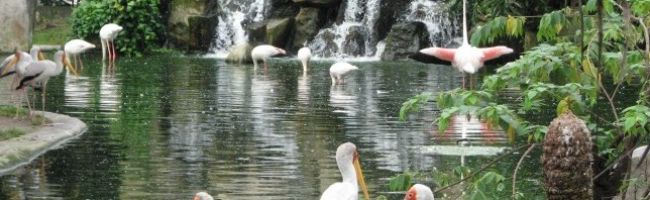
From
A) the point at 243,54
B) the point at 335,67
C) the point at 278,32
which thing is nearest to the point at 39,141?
the point at 335,67

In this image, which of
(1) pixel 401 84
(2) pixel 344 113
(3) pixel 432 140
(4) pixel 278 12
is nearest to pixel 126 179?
(3) pixel 432 140

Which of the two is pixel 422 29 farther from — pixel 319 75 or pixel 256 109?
pixel 256 109

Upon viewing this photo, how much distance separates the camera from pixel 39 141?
12.1m

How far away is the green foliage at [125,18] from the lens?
3059cm

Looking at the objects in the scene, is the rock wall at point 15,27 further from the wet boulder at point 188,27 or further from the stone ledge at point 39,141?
the stone ledge at point 39,141

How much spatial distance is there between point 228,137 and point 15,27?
15.3 m

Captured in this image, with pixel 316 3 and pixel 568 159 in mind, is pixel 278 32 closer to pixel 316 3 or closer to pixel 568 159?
pixel 316 3

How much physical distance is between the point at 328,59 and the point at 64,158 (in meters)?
17.8

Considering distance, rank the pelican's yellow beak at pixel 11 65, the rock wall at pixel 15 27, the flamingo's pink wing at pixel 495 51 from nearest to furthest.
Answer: the flamingo's pink wing at pixel 495 51, the pelican's yellow beak at pixel 11 65, the rock wall at pixel 15 27

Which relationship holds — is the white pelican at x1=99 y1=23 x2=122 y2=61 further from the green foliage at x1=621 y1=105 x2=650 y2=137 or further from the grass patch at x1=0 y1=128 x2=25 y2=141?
the green foliage at x1=621 y1=105 x2=650 y2=137

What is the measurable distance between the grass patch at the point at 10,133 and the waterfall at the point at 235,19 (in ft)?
62.9

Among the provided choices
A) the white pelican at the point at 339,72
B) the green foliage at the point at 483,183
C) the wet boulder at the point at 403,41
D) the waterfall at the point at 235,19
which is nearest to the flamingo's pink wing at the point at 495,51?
the green foliage at the point at 483,183

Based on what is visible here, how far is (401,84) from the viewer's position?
20.2 meters

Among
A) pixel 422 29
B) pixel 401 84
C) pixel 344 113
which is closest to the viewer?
pixel 344 113
